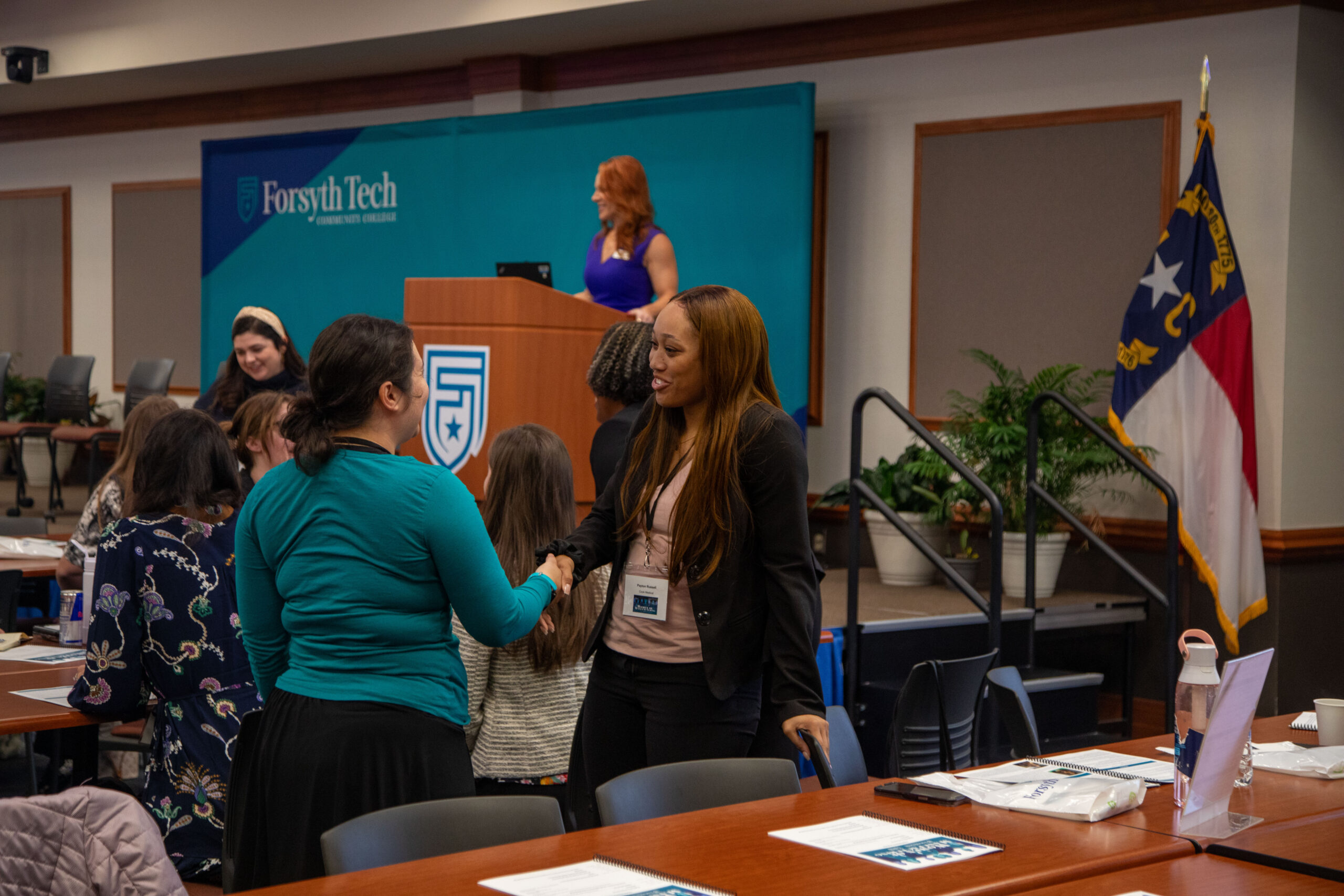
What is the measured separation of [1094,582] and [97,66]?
298 inches

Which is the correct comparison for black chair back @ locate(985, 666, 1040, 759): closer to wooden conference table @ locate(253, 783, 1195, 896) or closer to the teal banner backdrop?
wooden conference table @ locate(253, 783, 1195, 896)

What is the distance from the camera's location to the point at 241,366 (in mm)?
5332

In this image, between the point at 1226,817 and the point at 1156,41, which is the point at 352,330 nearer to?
the point at 1226,817

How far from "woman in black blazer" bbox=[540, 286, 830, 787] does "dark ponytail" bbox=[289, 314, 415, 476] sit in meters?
0.59

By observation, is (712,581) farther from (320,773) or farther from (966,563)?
(966,563)

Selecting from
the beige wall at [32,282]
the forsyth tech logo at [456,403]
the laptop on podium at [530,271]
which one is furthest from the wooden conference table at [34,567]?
the beige wall at [32,282]

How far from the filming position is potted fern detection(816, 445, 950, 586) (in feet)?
21.8

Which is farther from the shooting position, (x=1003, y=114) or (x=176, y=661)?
(x=1003, y=114)

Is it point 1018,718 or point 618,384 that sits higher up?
point 618,384

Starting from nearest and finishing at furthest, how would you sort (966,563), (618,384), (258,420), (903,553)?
(618,384) < (258,420) < (966,563) < (903,553)

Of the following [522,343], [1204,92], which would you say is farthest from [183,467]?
[1204,92]

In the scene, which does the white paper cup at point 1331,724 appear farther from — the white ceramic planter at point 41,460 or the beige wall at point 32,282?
the beige wall at point 32,282

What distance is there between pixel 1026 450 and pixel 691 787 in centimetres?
415

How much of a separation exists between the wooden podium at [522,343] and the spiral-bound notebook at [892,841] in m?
3.30
